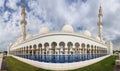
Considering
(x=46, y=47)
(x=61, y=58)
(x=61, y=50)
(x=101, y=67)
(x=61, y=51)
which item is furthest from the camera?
(x=46, y=47)

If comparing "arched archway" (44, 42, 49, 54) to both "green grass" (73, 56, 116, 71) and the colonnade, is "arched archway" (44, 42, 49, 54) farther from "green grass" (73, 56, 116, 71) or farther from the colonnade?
"green grass" (73, 56, 116, 71)

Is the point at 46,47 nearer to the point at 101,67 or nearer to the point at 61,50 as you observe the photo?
the point at 61,50

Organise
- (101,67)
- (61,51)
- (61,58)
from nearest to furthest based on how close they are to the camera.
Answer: (101,67) < (61,58) < (61,51)

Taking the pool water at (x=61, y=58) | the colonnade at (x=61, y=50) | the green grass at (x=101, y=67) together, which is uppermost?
the colonnade at (x=61, y=50)

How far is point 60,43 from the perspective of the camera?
31.2 metres

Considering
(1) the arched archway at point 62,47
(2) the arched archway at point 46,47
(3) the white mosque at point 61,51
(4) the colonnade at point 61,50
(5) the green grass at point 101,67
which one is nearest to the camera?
(5) the green grass at point 101,67

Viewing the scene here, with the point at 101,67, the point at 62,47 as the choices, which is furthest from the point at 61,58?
the point at 101,67

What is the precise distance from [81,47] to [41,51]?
6579 mm

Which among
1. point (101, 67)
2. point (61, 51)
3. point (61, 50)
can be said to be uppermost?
point (61, 50)

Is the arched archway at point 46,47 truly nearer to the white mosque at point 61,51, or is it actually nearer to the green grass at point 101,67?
the white mosque at point 61,51

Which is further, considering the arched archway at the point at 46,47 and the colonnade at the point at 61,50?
the arched archway at the point at 46,47

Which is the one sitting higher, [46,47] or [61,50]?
[46,47]

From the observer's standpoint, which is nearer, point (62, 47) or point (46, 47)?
point (62, 47)

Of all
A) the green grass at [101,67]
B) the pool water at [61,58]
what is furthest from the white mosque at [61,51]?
the green grass at [101,67]
